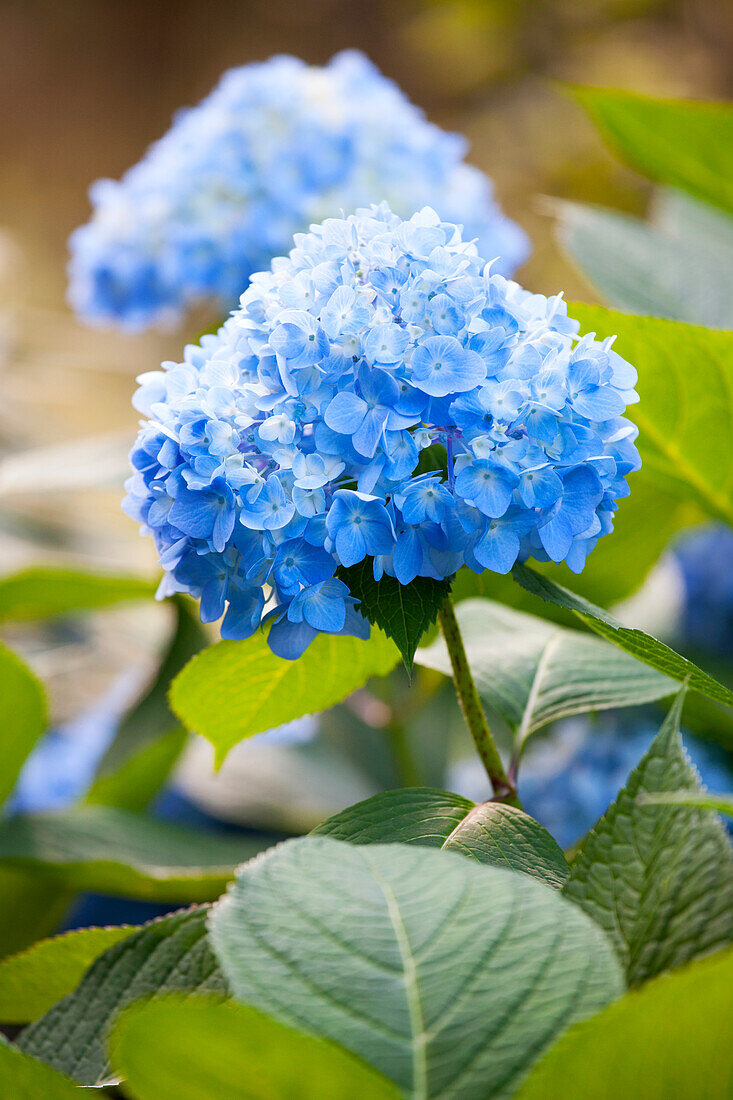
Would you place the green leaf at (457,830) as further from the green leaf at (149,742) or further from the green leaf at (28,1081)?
the green leaf at (149,742)

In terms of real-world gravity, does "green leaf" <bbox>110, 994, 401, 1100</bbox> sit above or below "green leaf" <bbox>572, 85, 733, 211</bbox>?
below

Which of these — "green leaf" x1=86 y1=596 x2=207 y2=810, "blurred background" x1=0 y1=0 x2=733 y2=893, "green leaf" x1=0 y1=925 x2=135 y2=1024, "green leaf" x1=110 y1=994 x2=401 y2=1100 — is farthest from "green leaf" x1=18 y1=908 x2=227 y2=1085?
"blurred background" x1=0 y1=0 x2=733 y2=893

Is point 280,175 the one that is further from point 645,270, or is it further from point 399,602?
point 399,602

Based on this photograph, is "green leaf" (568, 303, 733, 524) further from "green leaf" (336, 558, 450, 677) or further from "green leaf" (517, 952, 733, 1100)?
"green leaf" (517, 952, 733, 1100)

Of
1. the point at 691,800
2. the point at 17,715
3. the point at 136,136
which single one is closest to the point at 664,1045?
the point at 691,800

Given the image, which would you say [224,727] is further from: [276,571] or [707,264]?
[707,264]

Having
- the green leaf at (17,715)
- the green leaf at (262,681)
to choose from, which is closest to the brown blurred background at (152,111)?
the green leaf at (17,715)
